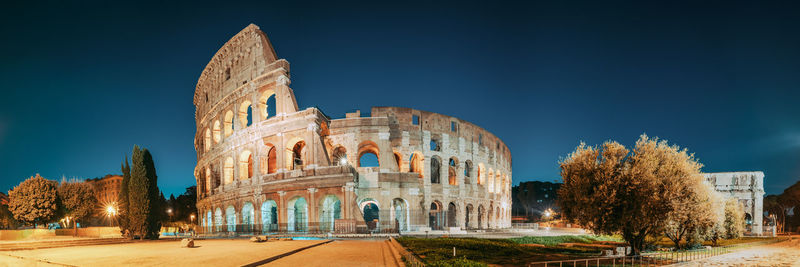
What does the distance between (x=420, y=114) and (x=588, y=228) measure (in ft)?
70.0

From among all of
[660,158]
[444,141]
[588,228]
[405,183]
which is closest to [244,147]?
[405,183]

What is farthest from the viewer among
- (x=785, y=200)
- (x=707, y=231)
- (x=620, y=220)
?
(x=785, y=200)

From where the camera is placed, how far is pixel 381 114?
115ft

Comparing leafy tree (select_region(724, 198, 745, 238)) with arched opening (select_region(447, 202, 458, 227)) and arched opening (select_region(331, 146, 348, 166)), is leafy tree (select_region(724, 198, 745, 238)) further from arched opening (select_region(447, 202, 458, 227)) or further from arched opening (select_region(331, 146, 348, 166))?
arched opening (select_region(331, 146, 348, 166))

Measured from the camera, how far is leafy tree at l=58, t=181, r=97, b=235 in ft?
122

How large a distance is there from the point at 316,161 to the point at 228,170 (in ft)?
45.4

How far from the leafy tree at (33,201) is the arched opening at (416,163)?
31144mm

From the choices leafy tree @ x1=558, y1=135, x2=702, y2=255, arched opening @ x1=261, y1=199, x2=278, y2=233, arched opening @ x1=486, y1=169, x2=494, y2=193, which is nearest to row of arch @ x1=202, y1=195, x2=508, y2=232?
arched opening @ x1=261, y1=199, x2=278, y2=233

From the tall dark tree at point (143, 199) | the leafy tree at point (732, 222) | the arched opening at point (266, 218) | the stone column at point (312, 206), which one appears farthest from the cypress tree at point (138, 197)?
the leafy tree at point (732, 222)

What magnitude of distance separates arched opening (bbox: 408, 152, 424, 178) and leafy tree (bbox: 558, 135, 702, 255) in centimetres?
1946

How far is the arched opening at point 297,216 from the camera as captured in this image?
29.2 metres

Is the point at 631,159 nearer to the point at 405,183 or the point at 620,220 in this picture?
the point at 620,220

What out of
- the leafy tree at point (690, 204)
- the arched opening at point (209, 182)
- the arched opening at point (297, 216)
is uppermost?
the leafy tree at point (690, 204)

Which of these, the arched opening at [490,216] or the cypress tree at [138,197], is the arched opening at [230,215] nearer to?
the cypress tree at [138,197]
